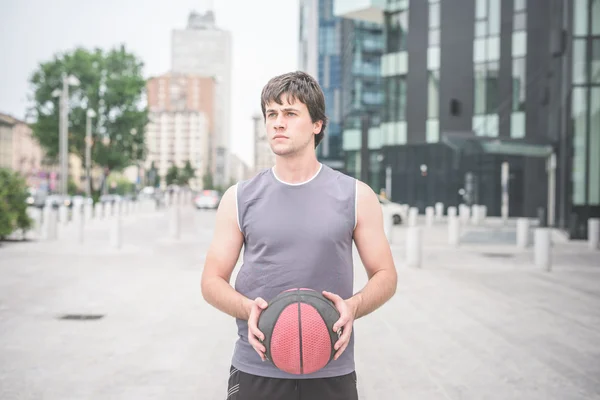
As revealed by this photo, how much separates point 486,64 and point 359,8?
919 cm

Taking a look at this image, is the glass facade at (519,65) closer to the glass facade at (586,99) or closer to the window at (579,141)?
the window at (579,141)

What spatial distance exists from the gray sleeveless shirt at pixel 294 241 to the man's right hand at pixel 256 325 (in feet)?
0.60

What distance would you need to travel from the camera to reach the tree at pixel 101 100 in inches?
2104

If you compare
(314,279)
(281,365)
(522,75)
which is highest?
(522,75)

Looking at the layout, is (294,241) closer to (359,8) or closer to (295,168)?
(295,168)

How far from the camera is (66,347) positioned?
6727 millimetres

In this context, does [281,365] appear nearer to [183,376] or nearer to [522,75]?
[183,376]

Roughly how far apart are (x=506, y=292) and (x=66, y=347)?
6826 mm

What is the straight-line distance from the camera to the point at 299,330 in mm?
2240

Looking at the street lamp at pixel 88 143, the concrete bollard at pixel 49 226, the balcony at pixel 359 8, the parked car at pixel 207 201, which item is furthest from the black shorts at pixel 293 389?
the parked car at pixel 207 201

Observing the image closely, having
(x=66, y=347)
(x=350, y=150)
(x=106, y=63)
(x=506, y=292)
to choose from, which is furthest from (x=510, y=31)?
(x=66, y=347)

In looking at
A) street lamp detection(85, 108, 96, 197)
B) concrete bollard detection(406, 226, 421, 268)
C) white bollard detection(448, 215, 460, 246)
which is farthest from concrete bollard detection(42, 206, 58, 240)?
street lamp detection(85, 108, 96, 197)

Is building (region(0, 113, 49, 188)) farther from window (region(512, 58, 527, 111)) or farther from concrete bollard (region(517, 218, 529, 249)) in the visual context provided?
concrete bollard (region(517, 218, 529, 249))

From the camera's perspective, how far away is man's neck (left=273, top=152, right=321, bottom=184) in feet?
8.43
